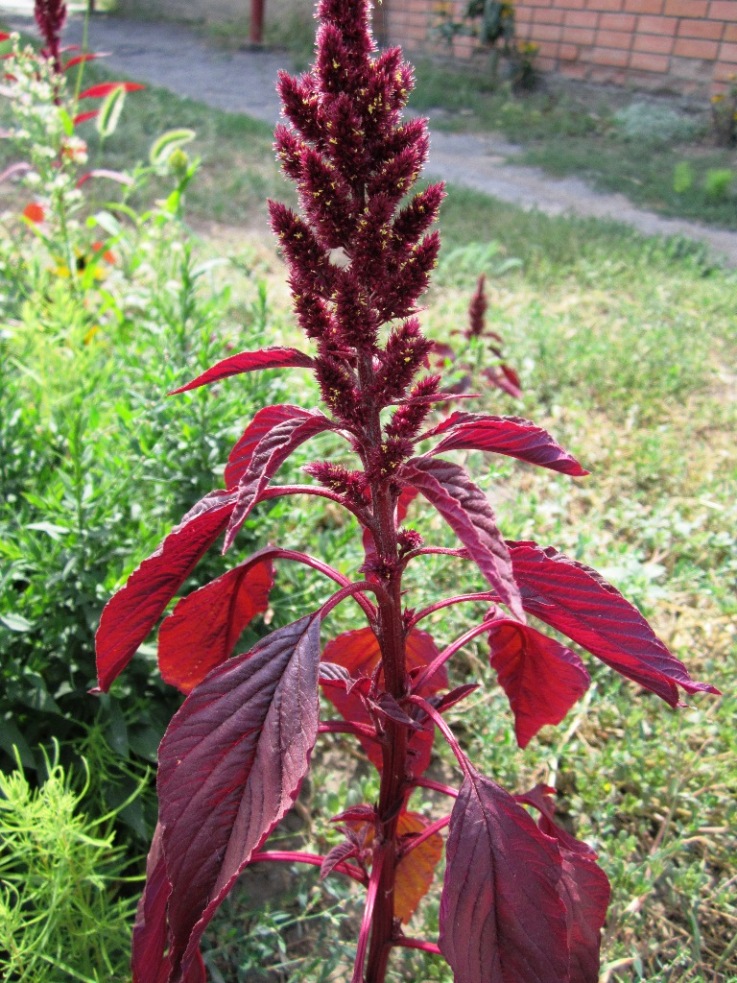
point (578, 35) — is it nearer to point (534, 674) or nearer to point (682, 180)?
point (682, 180)

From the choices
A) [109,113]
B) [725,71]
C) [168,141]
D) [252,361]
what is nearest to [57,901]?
[252,361]

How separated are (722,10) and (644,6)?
0.76 meters

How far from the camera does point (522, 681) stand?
100cm

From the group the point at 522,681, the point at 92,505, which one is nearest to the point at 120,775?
the point at 92,505

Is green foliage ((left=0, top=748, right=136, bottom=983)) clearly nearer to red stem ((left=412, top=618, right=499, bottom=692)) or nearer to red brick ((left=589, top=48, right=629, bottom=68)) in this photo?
red stem ((left=412, top=618, right=499, bottom=692))

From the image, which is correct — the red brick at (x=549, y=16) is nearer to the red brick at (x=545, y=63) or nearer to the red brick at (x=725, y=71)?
the red brick at (x=545, y=63)

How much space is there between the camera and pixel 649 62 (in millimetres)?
7695

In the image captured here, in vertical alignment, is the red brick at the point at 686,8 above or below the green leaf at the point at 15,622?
above

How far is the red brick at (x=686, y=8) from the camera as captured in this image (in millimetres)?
7055

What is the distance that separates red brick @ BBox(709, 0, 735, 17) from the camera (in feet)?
22.7

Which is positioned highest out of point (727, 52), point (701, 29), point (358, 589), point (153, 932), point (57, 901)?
point (701, 29)

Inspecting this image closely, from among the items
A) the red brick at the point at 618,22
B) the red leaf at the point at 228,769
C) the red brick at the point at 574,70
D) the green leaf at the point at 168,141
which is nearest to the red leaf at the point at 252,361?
the red leaf at the point at 228,769

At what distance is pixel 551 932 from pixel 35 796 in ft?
2.86

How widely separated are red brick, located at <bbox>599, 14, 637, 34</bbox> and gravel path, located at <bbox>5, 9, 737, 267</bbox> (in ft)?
5.91
